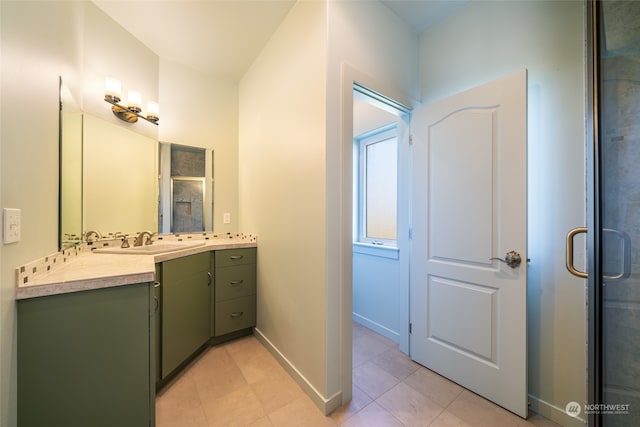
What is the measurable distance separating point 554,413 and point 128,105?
3611 mm

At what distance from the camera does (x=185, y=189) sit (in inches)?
93.4

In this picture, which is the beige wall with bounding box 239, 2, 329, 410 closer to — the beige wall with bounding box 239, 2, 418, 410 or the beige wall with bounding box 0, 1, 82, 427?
the beige wall with bounding box 239, 2, 418, 410

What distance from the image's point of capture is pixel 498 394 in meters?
1.42

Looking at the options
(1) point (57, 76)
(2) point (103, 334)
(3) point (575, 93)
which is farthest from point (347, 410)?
(1) point (57, 76)

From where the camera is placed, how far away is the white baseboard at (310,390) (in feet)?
4.51

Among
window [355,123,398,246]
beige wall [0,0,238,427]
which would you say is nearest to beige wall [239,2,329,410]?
beige wall [0,0,238,427]

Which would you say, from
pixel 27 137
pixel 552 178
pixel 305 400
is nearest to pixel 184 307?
pixel 305 400

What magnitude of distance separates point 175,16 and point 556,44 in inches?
101

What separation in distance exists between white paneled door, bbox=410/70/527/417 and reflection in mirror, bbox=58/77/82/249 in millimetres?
2258

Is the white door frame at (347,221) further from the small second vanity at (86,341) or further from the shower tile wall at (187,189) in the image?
the shower tile wall at (187,189)

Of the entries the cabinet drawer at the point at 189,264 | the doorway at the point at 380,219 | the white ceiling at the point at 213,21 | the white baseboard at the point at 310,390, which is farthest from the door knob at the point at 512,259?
the cabinet drawer at the point at 189,264

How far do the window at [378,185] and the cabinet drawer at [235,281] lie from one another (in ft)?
4.62

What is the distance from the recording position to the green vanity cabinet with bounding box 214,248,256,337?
82.0 inches

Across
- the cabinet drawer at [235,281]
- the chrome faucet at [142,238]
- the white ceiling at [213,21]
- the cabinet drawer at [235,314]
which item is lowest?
the cabinet drawer at [235,314]
